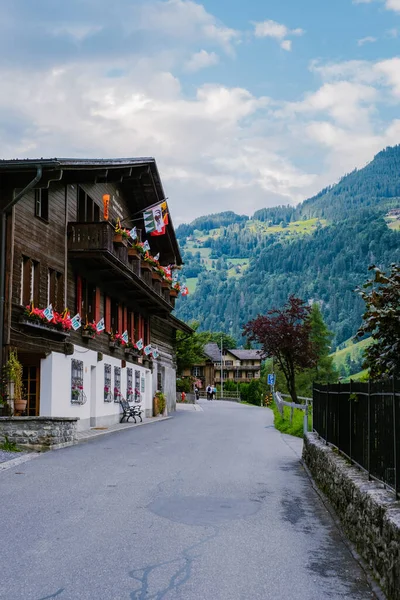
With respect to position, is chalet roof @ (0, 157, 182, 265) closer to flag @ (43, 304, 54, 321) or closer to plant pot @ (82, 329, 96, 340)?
flag @ (43, 304, 54, 321)

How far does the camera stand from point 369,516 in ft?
23.2

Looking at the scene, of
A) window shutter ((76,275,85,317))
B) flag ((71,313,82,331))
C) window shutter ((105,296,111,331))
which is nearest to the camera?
flag ((71,313,82,331))

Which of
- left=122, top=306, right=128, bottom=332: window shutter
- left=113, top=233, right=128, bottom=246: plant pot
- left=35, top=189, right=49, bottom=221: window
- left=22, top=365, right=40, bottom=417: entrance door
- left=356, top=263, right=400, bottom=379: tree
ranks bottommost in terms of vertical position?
left=22, top=365, right=40, bottom=417: entrance door

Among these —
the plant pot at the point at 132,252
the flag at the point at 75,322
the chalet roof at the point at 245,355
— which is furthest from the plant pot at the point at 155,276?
the chalet roof at the point at 245,355

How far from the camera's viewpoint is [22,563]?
6.84 m

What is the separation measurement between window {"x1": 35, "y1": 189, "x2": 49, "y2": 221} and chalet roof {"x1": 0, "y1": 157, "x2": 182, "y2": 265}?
2.70 ft

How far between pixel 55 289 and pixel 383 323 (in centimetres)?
1547

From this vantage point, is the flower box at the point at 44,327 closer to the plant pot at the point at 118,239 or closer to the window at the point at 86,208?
the plant pot at the point at 118,239

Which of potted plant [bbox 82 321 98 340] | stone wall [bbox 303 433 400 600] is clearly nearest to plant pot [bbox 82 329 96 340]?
potted plant [bbox 82 321 98 340]

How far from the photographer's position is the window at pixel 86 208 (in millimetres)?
26453

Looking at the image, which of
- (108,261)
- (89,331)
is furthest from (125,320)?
(108,261)

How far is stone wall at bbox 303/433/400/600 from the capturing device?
591 centimetres

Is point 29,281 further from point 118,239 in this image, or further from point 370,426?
point 370,426

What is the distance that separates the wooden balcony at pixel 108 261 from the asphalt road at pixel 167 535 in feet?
34.8
